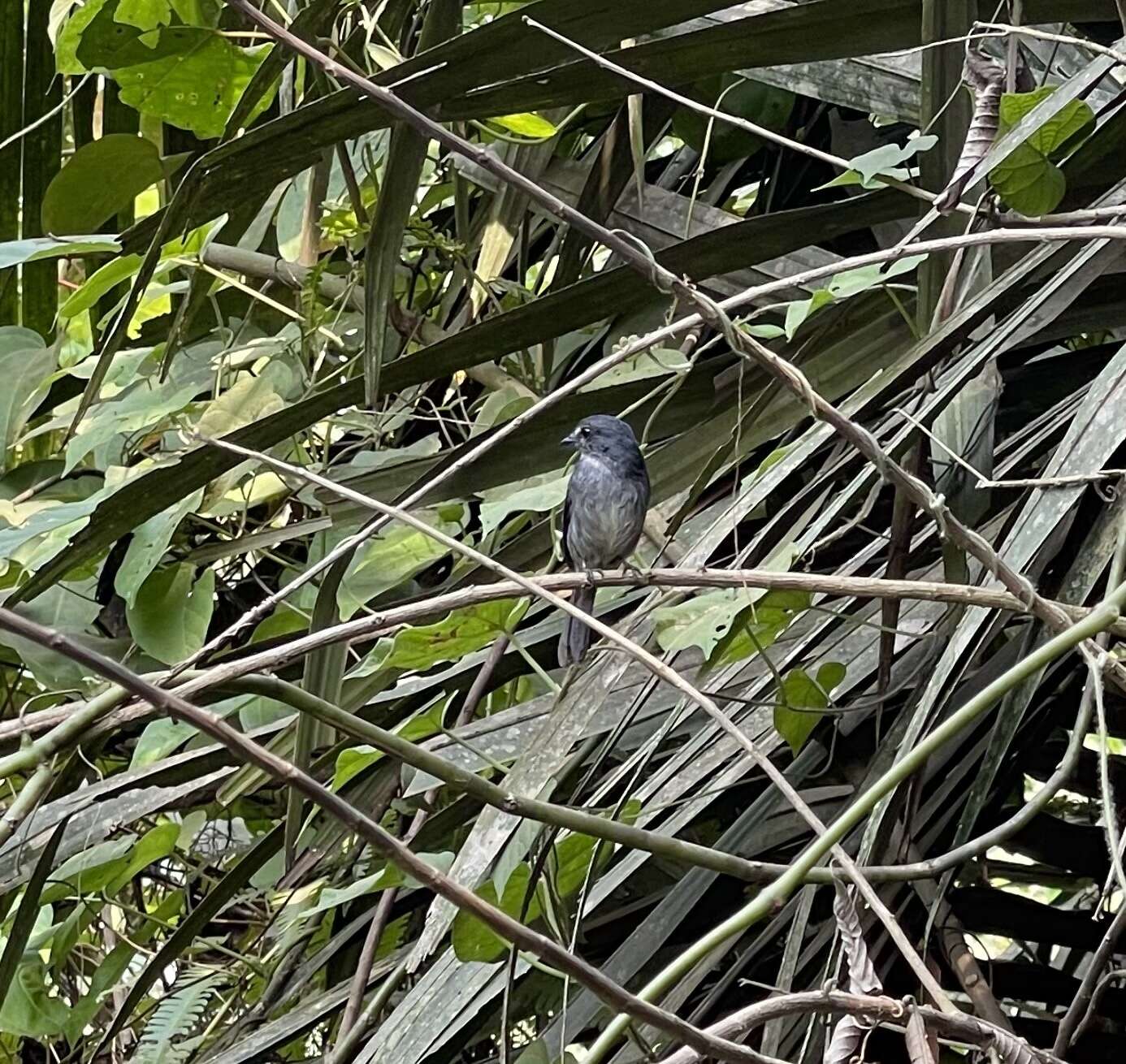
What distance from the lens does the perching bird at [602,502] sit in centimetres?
336

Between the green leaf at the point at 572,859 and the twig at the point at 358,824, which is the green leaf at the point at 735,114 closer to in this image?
the green leaf at the point at 572,859

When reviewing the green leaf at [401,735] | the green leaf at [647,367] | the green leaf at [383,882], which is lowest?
the green leaf at [383,882]

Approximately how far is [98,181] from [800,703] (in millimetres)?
1441

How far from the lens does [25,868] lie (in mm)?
2229

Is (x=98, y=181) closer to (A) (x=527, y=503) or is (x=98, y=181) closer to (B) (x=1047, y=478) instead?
(A) (x=527, y=503)

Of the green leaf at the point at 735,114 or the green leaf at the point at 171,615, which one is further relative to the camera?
the green leaf at the point at 735,114

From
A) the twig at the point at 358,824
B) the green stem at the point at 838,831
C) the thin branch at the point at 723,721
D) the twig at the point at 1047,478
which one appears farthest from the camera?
the twig at the point at 1047,478

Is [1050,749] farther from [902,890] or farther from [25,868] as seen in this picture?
[25,868]

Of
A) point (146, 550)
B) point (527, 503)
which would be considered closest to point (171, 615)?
point (146, 550)

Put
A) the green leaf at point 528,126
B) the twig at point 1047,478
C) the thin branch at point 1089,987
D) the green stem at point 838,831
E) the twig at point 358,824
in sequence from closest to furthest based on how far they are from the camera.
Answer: the twig at point 358,824 < the green stem at point 838,831 < the thin branch at point 1089,987 < the twig at point 1047,478 < the green leaf at point 528,126

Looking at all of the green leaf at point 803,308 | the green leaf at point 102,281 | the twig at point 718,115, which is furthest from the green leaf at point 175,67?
the green leaf at point 803,308

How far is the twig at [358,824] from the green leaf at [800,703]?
2.65 feet

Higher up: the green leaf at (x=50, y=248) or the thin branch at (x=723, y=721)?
the green leaf at (x=50, y=248)

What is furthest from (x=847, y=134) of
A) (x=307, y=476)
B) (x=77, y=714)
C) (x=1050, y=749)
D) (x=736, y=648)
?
(x=77, y=714)
